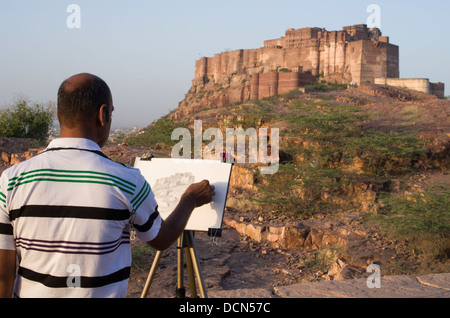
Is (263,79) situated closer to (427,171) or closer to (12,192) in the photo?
(427,171)

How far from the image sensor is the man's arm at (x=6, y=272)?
1.35 meters

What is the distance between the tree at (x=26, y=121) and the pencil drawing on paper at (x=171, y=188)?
15444 mm

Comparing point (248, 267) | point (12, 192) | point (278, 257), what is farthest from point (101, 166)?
point (278, 257)

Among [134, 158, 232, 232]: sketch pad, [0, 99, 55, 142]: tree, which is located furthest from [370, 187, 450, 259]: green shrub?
[0, 99, 55, 142]: tree

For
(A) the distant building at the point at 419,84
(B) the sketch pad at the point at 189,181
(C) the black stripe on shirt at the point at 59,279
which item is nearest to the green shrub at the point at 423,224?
(B) the sketch pad at the point at 189,181

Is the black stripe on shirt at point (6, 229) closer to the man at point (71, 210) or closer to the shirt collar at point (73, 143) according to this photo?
the man at point (71, 210)

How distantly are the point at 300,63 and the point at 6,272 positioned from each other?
39585 mm

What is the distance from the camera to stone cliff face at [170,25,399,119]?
109ft

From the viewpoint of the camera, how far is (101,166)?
1.32m

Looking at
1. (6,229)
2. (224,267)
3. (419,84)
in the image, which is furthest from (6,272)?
(419,84)

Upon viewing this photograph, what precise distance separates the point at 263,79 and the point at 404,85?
10.7m

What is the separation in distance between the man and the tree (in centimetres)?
1653

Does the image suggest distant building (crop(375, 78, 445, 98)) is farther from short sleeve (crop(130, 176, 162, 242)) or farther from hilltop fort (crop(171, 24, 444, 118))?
short sleeve (crop(130, 176, 162, 242))
